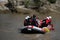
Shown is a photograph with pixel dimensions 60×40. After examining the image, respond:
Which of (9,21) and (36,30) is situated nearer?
(36,30)

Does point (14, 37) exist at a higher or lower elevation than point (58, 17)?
lower

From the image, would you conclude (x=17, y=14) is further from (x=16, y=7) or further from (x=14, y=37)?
(x=14, y=37)

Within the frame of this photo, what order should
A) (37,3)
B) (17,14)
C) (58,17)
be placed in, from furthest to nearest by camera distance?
1. (37,3)
2. (17,14)
3. (58,17)

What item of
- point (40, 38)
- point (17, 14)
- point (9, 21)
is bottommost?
point (40, 38)

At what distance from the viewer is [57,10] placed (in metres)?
33.1

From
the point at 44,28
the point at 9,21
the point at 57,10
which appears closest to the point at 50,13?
the point at 57,10

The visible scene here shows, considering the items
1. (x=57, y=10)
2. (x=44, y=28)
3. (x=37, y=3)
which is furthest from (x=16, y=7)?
(x=44, y=28)

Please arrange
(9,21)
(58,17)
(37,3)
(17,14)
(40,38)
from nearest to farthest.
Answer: (40,38)
(9,21)
(58,17)
(17,14)
(37,3)

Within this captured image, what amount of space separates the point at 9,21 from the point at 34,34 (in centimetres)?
617

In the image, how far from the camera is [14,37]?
19141 millimetres

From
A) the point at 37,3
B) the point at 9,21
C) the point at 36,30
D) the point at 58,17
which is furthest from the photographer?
the point at 37,3

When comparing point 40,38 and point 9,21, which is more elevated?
point 9,21

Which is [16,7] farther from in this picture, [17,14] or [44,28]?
[44,28]

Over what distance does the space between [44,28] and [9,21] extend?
5932 millimetres
